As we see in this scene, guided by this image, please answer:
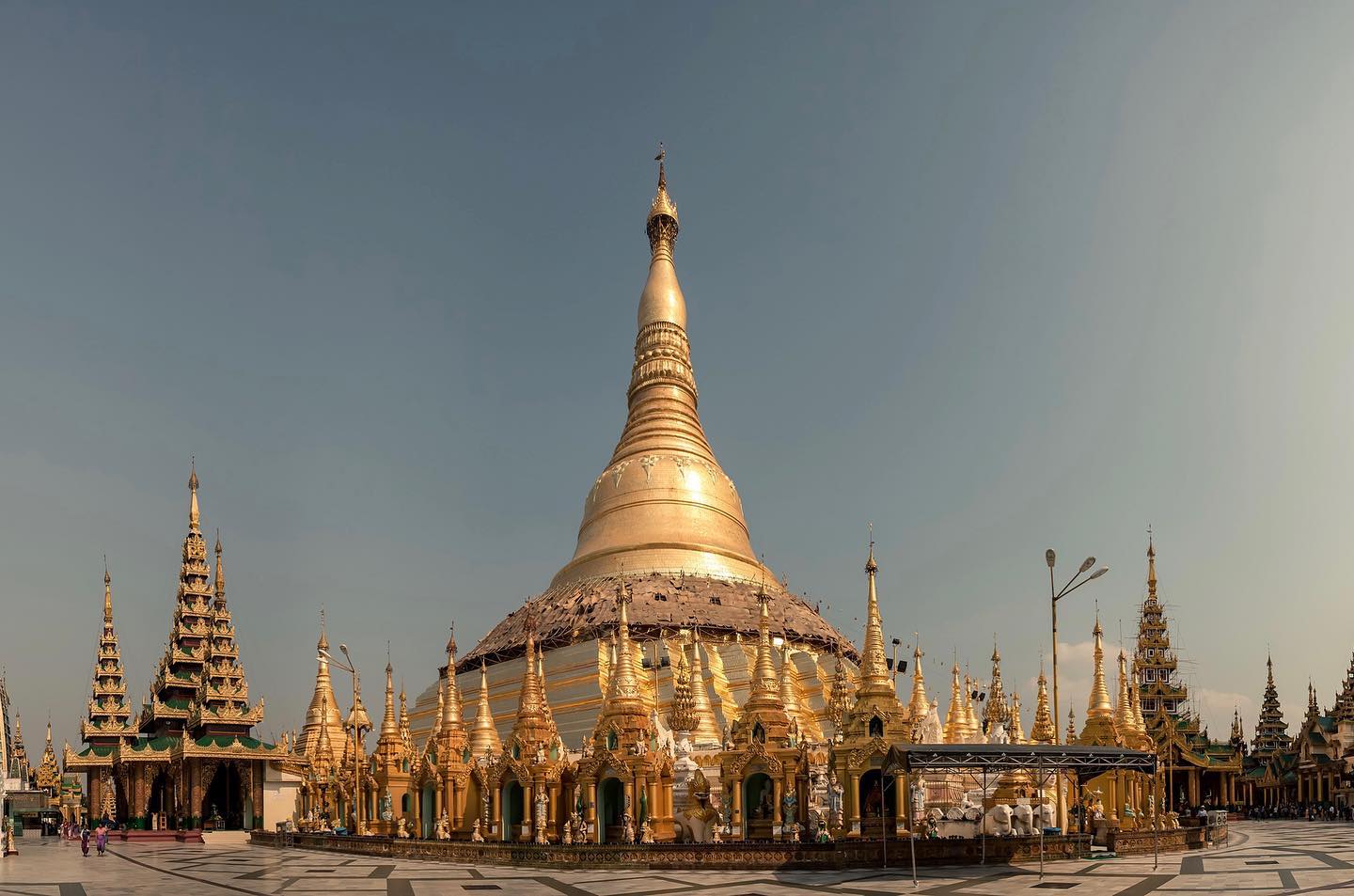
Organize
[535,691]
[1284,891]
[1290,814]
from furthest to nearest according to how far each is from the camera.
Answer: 1. [1290,814]
2. [535,691]
3. [1284,891]

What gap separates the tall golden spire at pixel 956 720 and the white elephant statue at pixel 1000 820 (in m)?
9.19

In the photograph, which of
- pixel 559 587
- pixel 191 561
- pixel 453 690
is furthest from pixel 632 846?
pixel 191 561

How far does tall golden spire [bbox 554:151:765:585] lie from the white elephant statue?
33996 mm

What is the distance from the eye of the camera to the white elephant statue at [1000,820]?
34562mm

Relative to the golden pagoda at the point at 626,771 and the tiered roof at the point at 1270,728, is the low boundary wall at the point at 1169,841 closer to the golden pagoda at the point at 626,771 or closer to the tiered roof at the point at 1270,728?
the golden pagoda at the point at 626,771

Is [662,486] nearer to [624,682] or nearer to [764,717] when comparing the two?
[624,682]

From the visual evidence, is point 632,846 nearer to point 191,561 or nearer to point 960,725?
point 960,725

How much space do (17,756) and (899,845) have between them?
99028 millimetres

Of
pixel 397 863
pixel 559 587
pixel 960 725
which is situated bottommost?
pixel 397 863

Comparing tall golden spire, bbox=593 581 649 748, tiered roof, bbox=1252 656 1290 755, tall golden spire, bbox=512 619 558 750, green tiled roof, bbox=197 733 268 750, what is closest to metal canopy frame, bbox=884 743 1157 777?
tall golden spire, bbox=593 581 649 748

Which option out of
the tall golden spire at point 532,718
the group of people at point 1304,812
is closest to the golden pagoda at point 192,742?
the tall golden spire at point 532,718

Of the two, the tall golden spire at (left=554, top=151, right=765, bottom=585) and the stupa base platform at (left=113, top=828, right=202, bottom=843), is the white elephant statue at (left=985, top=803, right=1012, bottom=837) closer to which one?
the tall golden spire at (left=554, top=151, right=765, bottom=585)

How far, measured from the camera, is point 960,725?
44375mm

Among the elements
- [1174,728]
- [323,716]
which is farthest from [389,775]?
[1174,728]
